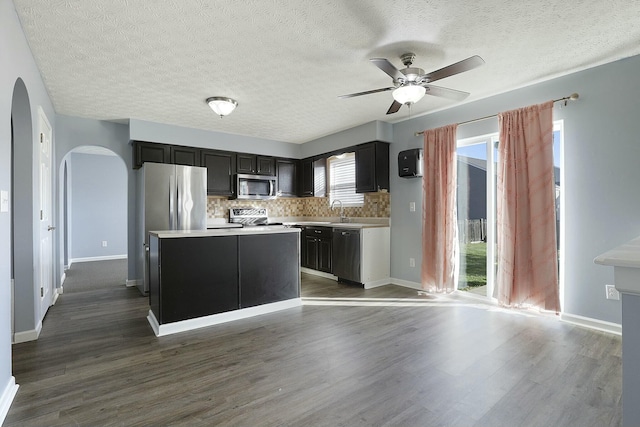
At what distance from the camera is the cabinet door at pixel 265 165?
5.86 metres

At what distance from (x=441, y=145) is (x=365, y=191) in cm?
133

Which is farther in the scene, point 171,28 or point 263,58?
point 263,58

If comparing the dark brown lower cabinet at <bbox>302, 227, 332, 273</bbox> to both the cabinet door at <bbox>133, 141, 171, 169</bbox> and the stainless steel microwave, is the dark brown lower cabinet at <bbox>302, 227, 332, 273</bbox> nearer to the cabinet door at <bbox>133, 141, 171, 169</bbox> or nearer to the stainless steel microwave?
the stainless steel microwave

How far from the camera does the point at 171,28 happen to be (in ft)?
7.72

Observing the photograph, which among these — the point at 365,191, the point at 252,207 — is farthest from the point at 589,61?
the point at 252,207

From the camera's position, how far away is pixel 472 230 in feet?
13.5

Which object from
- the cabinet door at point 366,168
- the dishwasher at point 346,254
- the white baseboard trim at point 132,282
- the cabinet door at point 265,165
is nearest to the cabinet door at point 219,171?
the cabinet door at point 265,165

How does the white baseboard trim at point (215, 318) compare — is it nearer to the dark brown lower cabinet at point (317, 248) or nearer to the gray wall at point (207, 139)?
the dark brown lower cabinet at point (317, 248)

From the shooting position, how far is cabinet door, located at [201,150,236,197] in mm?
5293

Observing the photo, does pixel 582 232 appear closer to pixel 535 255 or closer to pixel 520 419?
pixel 535 255

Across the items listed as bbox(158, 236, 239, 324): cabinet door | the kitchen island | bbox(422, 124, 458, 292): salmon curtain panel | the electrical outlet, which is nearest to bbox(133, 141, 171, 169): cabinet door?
the kitchen island

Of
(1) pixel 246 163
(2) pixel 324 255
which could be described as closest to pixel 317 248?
(2) pixel 324 255

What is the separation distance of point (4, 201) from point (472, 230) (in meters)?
4.43

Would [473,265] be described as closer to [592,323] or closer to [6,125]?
[592,323]
